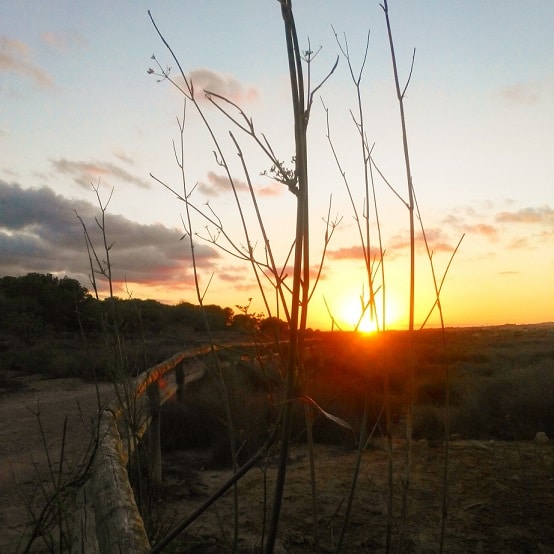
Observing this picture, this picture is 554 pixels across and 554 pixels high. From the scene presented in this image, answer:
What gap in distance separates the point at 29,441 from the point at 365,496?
4.68 m

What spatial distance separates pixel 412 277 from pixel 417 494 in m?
5.51

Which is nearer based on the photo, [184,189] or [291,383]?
[291,383]

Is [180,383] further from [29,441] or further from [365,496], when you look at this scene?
[365,496]

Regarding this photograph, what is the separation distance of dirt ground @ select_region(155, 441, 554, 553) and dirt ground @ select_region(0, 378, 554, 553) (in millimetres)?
10

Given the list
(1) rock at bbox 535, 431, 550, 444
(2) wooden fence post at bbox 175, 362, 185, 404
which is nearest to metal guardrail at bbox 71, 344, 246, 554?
(2) wooden fence post at bbox 175, 362, 185, 404

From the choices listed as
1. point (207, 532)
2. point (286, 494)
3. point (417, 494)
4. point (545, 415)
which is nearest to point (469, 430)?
point (545, 415)

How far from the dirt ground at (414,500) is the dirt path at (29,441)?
1.17 metres

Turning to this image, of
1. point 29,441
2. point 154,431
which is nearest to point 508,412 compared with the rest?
point 154,431

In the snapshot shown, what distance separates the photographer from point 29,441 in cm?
830

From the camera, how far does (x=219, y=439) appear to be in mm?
8430

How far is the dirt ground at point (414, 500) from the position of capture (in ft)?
16.7

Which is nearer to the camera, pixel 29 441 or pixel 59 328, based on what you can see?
pixel 29 441

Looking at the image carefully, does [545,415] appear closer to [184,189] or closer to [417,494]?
[417,494]

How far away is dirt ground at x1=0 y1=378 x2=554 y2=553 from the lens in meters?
5.01
